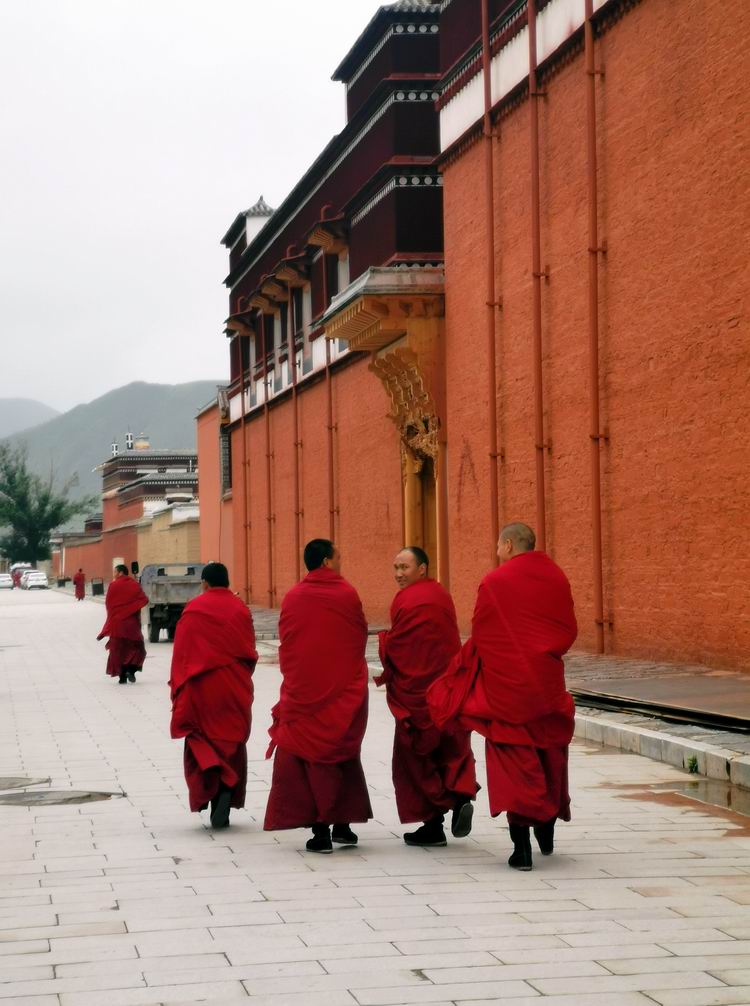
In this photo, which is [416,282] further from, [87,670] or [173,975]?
[173,975]

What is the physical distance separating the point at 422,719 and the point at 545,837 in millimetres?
959

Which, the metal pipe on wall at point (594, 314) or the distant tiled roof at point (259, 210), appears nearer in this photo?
the metal pipe on wall at point (594, 314)

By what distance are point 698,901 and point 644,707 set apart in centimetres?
614

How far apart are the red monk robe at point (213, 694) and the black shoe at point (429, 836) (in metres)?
1.25

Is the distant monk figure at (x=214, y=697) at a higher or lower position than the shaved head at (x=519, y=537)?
lower

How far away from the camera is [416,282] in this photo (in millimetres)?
24984

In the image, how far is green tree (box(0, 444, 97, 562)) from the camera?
376ft

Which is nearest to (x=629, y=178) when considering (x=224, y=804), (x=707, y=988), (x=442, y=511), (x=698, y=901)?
(x=442, y=511)

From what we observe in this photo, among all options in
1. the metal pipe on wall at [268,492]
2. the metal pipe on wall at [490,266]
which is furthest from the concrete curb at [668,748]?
the metal pipe on wall at [268,492]

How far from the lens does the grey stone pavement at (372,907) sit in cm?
532

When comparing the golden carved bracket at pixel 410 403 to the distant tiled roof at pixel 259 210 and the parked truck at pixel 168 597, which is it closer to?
the parked truck at pixel 168 597

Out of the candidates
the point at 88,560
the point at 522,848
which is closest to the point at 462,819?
the point at 522,848

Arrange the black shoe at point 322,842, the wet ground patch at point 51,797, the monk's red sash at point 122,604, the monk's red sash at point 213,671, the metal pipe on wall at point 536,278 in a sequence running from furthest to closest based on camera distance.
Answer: the monk's red sash at point 122,604 < the metal pipe on wall at point 536,278 < the wet ground patch at point 51,797 < the monk's red sash at point 213,671 < the black shoe at point 322,842

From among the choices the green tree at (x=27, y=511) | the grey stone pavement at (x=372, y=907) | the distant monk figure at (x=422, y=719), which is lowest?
the grey stone pavement at (x=372, y=907)
